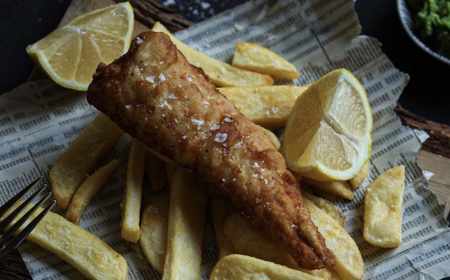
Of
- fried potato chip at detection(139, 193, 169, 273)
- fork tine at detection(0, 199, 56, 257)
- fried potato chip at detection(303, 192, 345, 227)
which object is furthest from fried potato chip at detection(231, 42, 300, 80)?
fork tine at detection(0, 199, 56, 257)

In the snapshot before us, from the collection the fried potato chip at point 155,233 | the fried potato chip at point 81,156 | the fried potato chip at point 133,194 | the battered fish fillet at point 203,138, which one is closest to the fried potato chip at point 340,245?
the battered fish fillet at point 203,138

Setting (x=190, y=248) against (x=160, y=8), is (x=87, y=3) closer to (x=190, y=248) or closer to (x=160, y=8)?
(x=160, y=8)

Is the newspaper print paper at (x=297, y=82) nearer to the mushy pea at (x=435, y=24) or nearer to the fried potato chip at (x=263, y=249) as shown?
the fried potato chip at (x=263, y=249)

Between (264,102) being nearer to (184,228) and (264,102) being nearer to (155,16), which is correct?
(184,228)

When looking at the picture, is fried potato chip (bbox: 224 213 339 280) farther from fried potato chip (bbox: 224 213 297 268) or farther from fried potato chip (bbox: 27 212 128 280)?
fried potato chip (bbox: 27 212 128 280)

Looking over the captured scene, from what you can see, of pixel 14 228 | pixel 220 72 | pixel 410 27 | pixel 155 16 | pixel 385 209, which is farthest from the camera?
pixel 410 27

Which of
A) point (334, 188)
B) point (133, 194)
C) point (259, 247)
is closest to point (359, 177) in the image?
point (334, 188)
